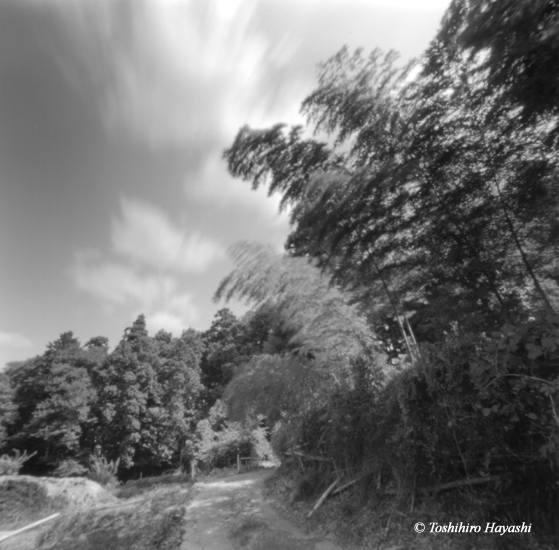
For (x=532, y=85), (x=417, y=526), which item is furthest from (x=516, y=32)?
(x=417, y=526)

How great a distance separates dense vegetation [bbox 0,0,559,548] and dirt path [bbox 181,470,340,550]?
3.81ft

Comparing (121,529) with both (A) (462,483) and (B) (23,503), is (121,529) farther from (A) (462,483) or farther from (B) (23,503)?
(A) (462,483)

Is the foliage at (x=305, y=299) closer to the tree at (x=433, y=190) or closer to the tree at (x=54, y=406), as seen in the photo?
the tree at (x=433, y=190)

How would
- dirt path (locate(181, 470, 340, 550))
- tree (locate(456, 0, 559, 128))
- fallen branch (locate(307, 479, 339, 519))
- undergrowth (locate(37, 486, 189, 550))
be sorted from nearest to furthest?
1. tree (locate(456, 0, 559, 128))
2. dirt path (locate(181, 470, 340, 550))
3. undergrowth (locate(37, 486, 189, 550))
4. fallen branch (locate(307, 479, 339, 519))

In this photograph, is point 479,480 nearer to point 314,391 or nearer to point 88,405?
point 314,391

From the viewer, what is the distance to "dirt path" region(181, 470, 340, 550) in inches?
156

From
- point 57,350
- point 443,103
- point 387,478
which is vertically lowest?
point 387,478

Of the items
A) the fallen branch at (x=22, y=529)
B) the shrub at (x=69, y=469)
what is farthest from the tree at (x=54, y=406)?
the fallen branch at (x=22, y=529)

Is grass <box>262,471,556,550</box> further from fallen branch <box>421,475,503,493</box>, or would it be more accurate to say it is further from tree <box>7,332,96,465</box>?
tree <box>7,332,96,465</box>

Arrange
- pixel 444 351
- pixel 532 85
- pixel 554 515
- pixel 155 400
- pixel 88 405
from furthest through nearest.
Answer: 1. pixel 155 400
2. pixel 88 405
3. pixel 444 351
4. pixel 554 515
5. pixel 532 85

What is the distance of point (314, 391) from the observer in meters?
5.50

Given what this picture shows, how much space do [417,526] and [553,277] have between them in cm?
303

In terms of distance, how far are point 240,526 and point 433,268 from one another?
4.76 meters

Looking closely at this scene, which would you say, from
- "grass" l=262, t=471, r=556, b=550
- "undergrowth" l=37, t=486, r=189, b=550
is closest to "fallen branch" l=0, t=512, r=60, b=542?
"undergrowth" l=37, t=486, r=189, b=550
